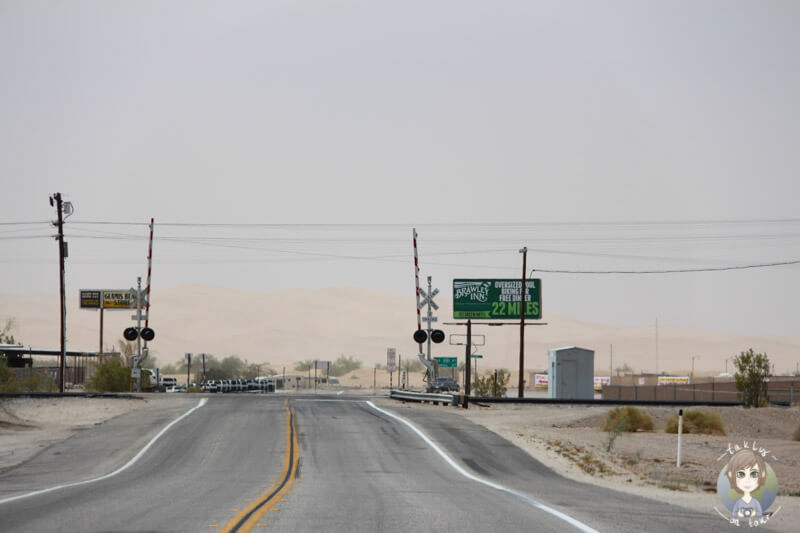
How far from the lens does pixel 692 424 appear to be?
38.7m

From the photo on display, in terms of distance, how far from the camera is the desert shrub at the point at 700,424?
126 feet

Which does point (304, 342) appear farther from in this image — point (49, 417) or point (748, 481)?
point (748, 481)

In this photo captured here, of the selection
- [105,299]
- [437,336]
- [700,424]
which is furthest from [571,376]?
[105,299]

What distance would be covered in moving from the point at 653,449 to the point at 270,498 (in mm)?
19680

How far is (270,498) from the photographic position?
48.9 feet

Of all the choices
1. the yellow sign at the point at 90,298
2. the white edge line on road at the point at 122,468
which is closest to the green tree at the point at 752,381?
the white edge line on road at the point at 122,468

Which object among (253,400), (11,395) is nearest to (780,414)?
(253,400)

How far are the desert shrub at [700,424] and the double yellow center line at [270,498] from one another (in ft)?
61.6

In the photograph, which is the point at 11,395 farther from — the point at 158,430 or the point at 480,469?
the point at 480,469

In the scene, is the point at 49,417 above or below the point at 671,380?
above

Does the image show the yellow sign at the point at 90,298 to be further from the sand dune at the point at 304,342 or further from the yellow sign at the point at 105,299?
the sand dune at the point at 304,342

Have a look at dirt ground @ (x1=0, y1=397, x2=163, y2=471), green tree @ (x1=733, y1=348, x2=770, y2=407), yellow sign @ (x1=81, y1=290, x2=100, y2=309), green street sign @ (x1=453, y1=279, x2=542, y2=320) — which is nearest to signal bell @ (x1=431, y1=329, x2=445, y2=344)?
dirt ground @ (x1=0, y1=397, x2=163, y2=471)

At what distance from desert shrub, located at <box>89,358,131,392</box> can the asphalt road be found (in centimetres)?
2797

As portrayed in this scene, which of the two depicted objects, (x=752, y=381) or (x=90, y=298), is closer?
(x=752, y=381)
